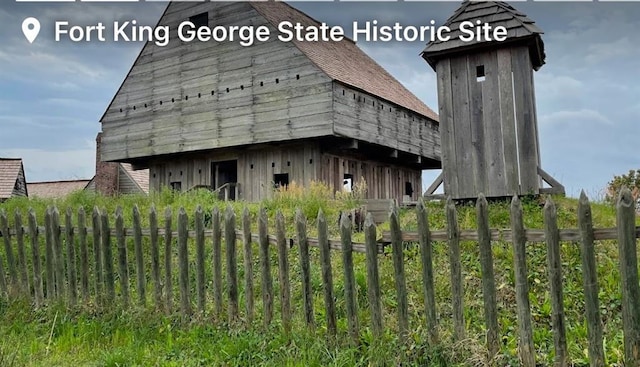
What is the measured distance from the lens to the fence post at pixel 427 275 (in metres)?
4.53

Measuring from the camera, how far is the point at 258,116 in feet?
59.4

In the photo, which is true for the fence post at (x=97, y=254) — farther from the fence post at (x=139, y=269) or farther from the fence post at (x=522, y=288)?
the fence post at (x=522, y=288)

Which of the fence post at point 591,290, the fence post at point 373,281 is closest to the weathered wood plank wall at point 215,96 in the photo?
the fence post at point 373,281

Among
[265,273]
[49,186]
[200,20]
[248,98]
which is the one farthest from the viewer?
[49,186]

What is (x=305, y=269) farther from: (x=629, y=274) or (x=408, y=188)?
(x=408, y=188)

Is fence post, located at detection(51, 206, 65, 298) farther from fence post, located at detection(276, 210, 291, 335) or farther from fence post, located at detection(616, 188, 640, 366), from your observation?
fence post, located at detection(616, 188, 640, 366)

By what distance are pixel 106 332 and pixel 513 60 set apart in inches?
318

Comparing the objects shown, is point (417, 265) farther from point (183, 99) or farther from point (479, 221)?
point (183, 99)

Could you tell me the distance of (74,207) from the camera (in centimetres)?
1302

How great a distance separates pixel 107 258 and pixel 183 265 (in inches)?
55.8

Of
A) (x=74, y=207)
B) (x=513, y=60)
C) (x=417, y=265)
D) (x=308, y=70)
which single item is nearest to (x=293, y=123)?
(x=308, y=70)

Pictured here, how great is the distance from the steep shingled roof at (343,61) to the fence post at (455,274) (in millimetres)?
12599

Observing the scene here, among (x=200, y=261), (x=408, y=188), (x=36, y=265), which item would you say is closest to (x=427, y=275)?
(x=200, y=261)

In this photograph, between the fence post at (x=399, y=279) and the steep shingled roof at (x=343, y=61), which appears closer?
the fence post at (x=399, y=279)
